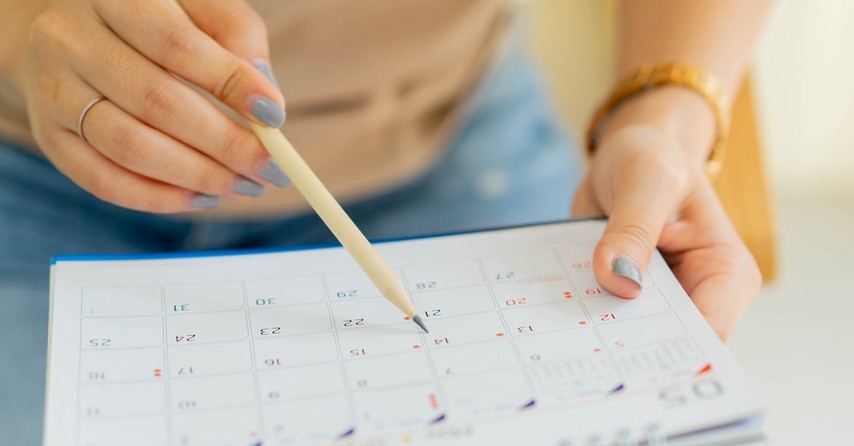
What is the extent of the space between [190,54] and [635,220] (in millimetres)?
242

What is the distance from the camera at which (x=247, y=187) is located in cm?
42

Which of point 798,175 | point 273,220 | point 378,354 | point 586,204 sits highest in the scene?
point 798,175

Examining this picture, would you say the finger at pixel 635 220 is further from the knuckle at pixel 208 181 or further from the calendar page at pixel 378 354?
the knuckle at pixel 208 181

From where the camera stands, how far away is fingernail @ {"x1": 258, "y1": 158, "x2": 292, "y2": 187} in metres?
0.41

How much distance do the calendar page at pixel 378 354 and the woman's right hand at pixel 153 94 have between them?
45mm

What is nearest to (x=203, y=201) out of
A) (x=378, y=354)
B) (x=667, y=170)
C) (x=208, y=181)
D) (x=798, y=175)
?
(x=208, y=181)

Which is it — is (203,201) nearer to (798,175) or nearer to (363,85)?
(363,85)

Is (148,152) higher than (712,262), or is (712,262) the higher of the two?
(148,152)

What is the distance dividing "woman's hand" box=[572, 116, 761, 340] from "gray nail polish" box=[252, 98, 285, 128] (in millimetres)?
177

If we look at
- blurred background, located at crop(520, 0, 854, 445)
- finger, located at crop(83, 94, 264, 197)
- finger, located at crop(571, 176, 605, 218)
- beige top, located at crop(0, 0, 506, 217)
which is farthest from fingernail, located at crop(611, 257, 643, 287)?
blurred background, located at crop(520, 0, 854, 445)

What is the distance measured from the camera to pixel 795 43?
3.60 ft

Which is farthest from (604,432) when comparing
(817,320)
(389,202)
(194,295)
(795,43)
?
(795,43)

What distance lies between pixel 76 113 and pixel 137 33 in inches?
2.1

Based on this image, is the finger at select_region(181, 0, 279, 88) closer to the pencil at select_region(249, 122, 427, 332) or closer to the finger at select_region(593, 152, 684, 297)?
the pencil at select_region(249, 122, 427, 332)
